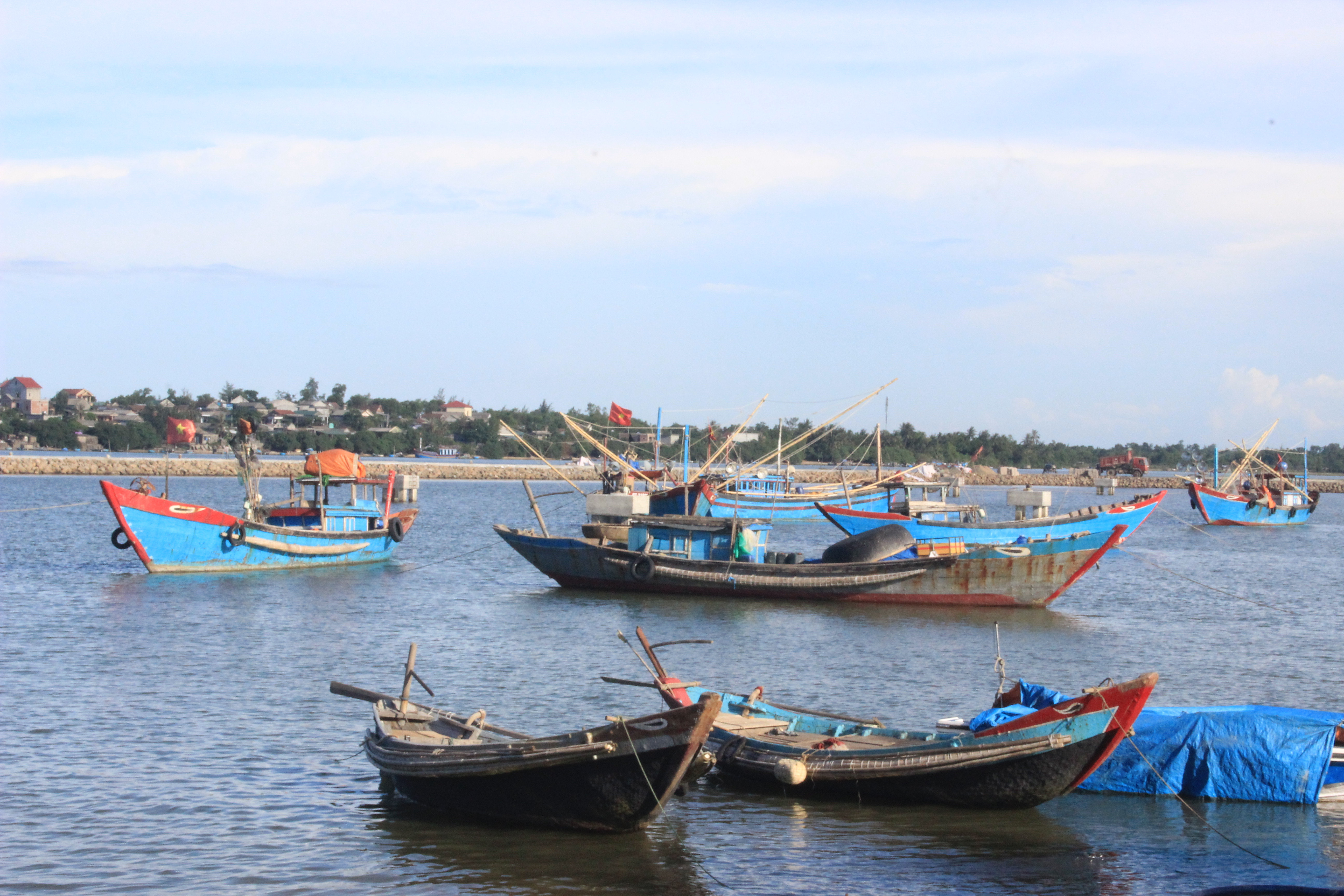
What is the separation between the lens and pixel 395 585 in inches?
1244

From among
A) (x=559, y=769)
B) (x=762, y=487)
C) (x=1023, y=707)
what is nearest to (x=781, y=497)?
(x=762, y=487)

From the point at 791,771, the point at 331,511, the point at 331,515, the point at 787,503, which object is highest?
the point at 331,511

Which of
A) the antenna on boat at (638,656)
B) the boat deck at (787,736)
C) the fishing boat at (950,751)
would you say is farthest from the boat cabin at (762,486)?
the fishing boat at (950,751)

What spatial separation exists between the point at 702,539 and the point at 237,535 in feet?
40.8

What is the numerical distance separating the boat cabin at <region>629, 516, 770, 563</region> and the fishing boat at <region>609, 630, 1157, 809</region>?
14.5 meters

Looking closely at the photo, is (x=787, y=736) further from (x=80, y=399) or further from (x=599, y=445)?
(x=80, y=399)

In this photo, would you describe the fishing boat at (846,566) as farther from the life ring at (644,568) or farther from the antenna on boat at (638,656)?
the antenna on boat at (638,656)

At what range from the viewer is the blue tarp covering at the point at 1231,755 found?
483 inches

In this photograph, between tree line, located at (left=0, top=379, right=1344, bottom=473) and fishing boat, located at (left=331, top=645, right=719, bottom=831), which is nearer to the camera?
fishing boat, located at (left=331, top=645, right=719, bottom=831)

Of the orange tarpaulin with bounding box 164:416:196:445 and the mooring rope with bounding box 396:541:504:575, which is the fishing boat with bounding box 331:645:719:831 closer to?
the orange tarpaulin with bounding box 164:416:196:445

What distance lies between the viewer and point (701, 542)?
28.2 meters

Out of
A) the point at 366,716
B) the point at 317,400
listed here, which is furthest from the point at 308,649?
the point at 317,400

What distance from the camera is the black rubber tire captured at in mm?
27312

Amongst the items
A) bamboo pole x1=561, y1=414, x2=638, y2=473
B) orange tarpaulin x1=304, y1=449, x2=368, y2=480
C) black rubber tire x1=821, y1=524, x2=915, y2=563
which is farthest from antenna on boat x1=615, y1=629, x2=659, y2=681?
bamboo pole x1=561, y1=414, x2=638, y2=473
